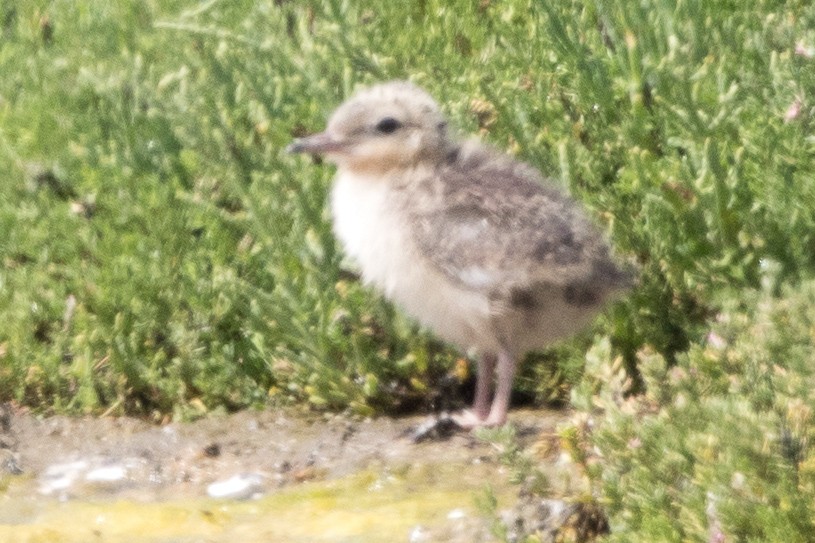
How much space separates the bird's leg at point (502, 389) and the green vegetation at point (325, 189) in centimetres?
30

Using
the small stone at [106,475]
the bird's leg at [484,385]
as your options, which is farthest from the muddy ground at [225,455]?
the bird's leg at [484,385]

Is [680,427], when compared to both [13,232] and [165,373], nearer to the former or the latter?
[165,373]

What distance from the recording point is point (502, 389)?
538cm

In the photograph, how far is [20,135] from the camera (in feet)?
23.0

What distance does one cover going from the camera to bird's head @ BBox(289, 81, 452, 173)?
5527 mm

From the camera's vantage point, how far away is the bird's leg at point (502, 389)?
209 inches

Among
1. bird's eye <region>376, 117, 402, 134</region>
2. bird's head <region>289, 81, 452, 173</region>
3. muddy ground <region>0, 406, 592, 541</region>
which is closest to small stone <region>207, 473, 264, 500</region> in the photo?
muddy ground <region>0, 406, 592, 541</region>

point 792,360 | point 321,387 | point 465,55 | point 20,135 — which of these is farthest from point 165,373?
point 792,360

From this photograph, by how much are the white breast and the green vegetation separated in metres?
0.41

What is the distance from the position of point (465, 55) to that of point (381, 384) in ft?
7.14

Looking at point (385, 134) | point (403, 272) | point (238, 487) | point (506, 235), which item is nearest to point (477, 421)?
point (403, 272)

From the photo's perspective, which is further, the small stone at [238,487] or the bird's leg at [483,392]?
the bird's leg at [483,392]

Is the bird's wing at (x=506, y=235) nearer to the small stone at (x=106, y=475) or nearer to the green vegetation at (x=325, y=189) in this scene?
the green vegetation at (x=325, y=189)

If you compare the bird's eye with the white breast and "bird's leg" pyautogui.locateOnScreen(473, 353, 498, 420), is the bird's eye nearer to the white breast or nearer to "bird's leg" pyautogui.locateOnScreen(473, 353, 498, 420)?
the white breast
